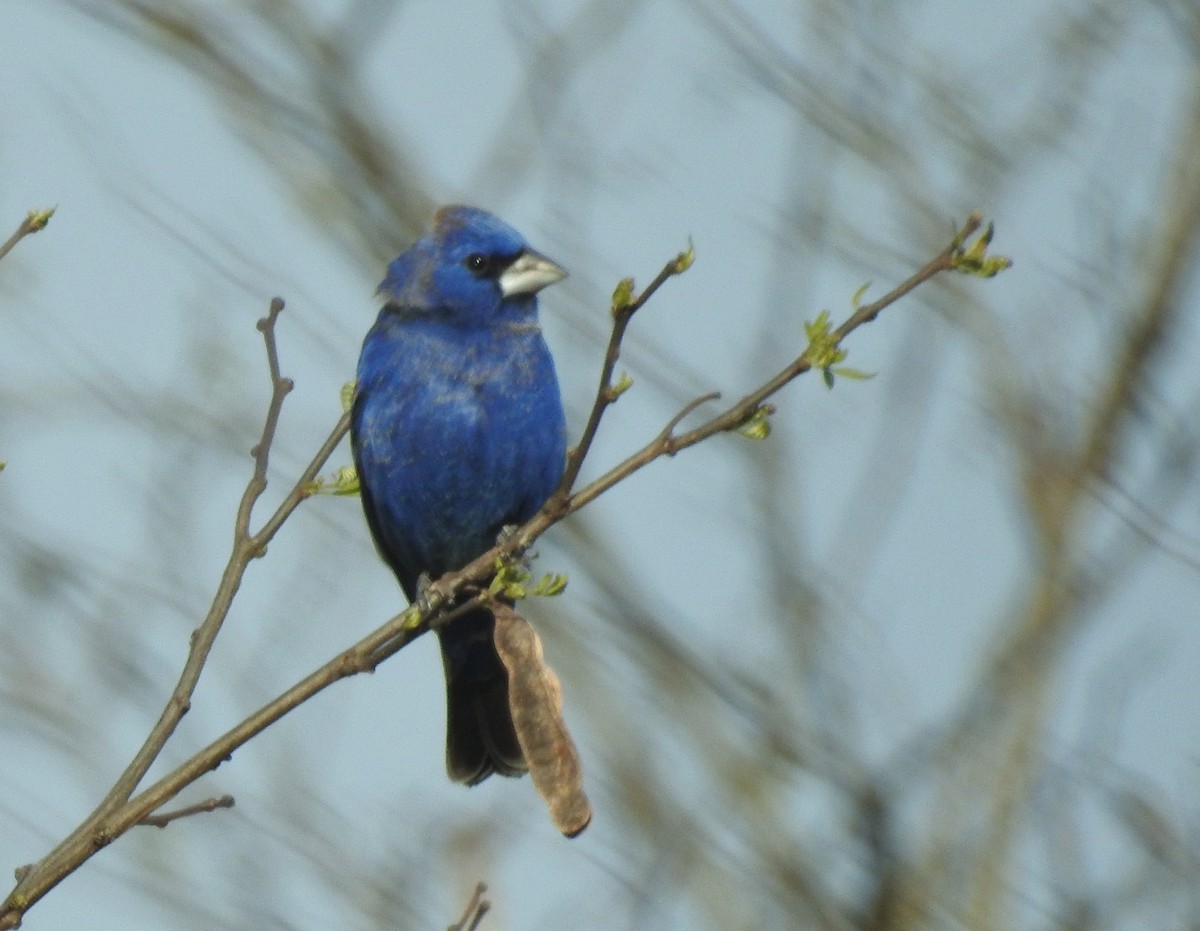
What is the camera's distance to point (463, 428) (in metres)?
5.67

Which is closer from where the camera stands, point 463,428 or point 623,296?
point 623,296

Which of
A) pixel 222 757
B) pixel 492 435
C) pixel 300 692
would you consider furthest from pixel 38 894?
pixel 492 435

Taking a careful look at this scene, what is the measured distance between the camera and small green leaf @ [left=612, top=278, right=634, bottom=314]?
3.36m

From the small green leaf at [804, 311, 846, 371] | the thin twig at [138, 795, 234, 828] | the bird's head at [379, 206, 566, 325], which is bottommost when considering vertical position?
the thin twig at [138, 795, 234, 828]

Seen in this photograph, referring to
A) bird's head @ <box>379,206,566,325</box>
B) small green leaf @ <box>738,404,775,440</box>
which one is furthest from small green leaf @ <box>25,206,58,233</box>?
bird's head @ <box>379,206,566,325</box>

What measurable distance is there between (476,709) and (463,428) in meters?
0.95

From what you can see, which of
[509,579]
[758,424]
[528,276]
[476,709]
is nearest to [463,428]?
[528,276]

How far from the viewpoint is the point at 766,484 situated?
28.0 feet

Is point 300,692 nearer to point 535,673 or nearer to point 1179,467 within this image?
point 535,673

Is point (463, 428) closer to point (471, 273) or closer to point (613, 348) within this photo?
point (471, 273)

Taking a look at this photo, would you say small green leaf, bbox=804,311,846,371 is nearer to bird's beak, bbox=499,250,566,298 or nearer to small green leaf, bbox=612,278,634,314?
small green leaf, bbox=612,278,634,314

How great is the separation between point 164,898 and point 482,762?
8.84 ft

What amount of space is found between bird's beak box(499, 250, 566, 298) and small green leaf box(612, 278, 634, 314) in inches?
95.8

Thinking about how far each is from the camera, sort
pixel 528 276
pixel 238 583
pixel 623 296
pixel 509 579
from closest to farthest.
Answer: pixel 623 296, pixel 238 583, pixel 509 579, pixel 528 276
